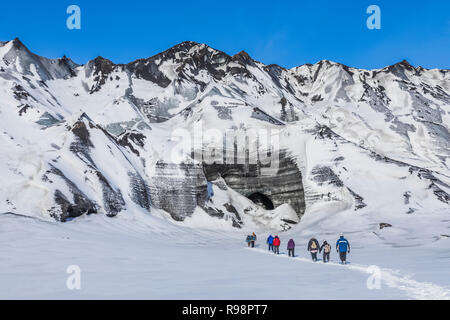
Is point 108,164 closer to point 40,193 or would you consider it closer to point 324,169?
point 40,193

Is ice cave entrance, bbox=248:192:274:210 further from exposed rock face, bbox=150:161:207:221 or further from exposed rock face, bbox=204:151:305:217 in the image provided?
exposed rock face, bbox=150:161:207:221

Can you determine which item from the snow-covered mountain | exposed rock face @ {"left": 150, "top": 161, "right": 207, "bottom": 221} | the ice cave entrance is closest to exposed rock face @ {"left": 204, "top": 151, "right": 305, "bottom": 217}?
the ice cave entrance

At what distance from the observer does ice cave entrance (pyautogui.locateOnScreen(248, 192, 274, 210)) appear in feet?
221

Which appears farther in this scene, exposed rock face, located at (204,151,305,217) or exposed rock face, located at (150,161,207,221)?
exposed rock face, located at (204,151,305,217)

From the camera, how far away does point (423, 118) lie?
359 feet

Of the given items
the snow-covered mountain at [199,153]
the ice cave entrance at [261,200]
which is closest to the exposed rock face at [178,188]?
the snow-covered mountain at [199,153]

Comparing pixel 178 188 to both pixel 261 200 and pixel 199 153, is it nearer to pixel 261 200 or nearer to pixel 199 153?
pixel 199 153

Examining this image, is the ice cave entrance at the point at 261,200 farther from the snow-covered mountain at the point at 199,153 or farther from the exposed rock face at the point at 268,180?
the snow-covered mountain at the point at 199,153

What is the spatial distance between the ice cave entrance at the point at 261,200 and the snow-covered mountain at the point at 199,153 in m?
0.20

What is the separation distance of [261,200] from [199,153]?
1268cm

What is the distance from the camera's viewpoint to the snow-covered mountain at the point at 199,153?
48562 mm

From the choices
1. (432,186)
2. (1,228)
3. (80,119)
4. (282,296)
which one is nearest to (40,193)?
(1,228)

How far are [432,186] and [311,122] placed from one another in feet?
69.1

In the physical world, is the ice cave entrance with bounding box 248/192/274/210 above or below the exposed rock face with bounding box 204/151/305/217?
below
